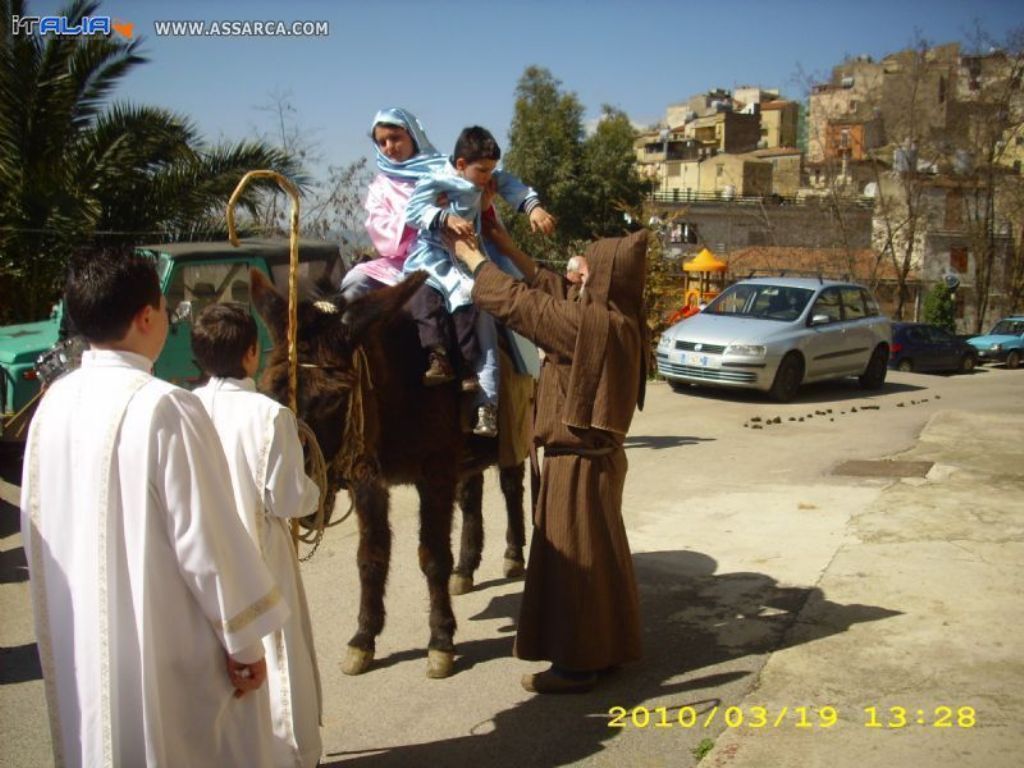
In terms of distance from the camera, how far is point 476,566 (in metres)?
6.29

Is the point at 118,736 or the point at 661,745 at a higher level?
the point at 118,736

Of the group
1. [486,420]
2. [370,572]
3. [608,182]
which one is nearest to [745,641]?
[486,420]

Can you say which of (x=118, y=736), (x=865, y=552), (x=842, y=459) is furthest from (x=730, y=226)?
(x=118, y=736)

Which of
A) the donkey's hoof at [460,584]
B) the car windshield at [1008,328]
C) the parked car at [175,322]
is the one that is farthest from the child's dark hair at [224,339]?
the car windshield at [1008,328]

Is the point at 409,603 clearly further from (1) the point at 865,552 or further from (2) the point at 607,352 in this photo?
(1) the point at 865,552

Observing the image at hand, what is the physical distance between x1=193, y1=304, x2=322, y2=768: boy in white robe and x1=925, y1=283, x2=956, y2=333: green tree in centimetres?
3640

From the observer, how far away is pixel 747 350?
47.8 feet

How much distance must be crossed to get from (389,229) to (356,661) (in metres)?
2.29

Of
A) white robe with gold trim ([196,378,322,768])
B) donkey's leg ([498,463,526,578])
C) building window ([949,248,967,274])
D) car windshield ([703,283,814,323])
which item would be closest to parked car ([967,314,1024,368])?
building window ([949,248,967,274])

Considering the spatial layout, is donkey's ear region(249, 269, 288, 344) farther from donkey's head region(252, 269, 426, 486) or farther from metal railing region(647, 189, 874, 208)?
metal railing region(647, 189, 874, 208)

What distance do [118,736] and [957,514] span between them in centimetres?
605

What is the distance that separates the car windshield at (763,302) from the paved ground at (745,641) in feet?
23.3

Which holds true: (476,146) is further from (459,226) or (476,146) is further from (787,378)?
A: (787,378)

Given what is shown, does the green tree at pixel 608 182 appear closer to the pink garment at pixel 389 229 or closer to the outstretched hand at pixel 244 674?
the pink garment at pixel 389 229
